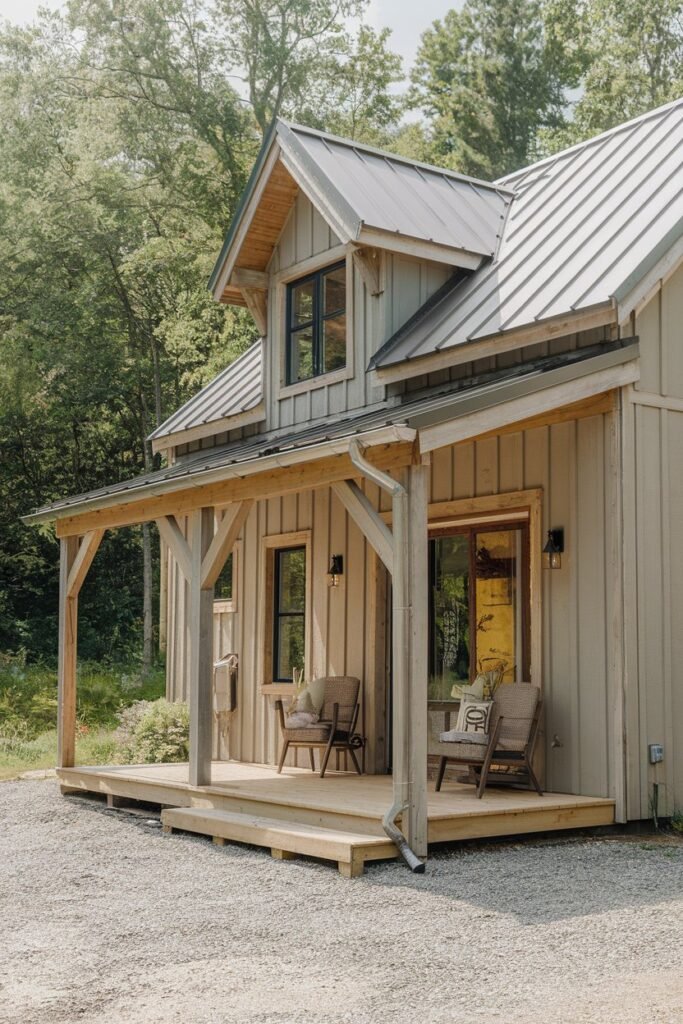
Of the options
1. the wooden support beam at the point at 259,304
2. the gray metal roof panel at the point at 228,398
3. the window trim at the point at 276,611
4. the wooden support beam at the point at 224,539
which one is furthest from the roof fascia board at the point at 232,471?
the wooden support beam at the point at 259,304

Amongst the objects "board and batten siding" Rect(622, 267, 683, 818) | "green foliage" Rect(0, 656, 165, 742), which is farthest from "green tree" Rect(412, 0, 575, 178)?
"board and batten siding" Rect(622, 267, 683, 818)

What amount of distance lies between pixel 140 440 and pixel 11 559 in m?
3.66

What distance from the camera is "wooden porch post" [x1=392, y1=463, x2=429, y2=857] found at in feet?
23.4

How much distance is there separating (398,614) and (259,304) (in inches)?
230

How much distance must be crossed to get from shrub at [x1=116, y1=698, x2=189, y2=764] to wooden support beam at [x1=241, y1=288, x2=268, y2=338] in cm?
410

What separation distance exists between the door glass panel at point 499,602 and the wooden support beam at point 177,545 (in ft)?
7.62

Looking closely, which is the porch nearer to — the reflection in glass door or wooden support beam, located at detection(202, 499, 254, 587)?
the reflection in glass door

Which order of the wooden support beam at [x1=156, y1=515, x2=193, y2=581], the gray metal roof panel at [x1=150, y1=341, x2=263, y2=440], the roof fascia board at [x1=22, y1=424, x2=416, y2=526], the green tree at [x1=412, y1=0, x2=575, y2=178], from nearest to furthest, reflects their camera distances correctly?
the roof fascia board at [x1=22, y1=424, x2=416, y2=526], the wooden support beam at [x1=156, y1=515, x2=193, y2=581], the gray metal roof panel at [x1=150, y1=341, x2=263, y2=440], the green tree at [x1=412, y1=0, x2=575, y2=178]

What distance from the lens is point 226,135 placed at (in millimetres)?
22422

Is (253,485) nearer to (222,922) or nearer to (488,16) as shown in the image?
(222,922)

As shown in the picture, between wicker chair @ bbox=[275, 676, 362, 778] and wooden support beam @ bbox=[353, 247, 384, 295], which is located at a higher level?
wooden support beam @ bbox=[353, 247, 384, 295]

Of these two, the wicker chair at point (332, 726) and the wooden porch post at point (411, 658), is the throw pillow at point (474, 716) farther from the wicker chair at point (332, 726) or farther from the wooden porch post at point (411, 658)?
the wooden porch post at point (411, 658)

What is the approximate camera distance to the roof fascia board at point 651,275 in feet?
26.8

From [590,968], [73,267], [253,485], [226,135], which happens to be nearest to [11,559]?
[73,267]
